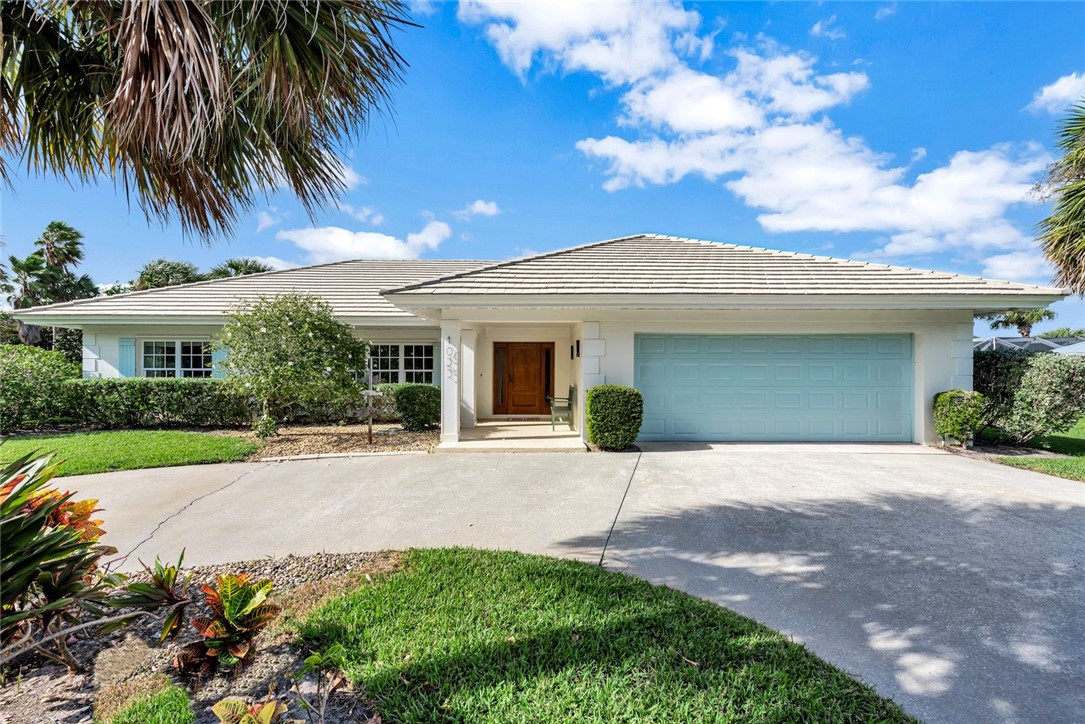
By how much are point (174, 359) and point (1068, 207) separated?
23024 millimetres

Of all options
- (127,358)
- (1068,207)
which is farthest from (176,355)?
(1068,207)

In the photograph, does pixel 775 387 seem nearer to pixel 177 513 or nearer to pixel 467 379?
pixel 467 379

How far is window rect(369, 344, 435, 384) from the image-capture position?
521 inches

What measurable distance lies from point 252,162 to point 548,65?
7929 millimetres

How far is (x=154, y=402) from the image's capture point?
11133mm

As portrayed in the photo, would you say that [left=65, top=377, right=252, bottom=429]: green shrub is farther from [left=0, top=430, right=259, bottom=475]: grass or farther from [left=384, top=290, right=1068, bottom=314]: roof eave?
[left=384, top=290, right=1068, bottom=314]: roof eave

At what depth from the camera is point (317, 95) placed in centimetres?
315

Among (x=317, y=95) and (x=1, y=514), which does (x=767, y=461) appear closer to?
(x=317, y=95)

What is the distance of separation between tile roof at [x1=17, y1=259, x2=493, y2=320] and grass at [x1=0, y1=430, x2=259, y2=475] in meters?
3.47

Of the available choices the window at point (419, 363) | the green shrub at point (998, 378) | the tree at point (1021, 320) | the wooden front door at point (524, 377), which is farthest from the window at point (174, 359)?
the tree at point (1021, 320)

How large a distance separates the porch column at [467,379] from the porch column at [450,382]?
116 cm

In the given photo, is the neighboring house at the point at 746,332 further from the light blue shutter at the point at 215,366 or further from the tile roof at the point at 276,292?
the light blue shutter at the point at 215,366

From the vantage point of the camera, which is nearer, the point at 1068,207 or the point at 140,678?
the point at 140,678

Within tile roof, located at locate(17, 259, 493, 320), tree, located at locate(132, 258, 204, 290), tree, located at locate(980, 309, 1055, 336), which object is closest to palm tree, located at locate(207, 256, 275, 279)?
tree, located at locate(132, 258, 204, 290)
